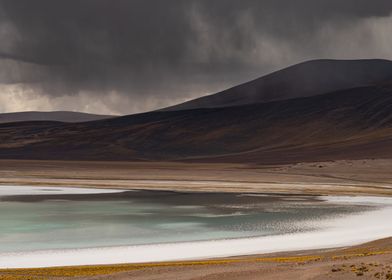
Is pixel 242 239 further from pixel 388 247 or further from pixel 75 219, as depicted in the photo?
pixel 75 219

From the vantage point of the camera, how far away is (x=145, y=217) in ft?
181

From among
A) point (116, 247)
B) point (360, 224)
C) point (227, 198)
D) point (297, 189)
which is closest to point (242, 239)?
point (116, 247)

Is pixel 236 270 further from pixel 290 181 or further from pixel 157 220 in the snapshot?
pixel 290 181

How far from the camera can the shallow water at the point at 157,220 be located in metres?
39.2

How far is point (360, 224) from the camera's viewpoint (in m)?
50.8

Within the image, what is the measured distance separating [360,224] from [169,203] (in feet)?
79.6

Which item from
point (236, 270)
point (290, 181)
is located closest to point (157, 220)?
point (236, 270)

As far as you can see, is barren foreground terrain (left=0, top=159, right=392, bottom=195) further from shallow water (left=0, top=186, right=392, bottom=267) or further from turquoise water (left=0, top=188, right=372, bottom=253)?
turquoise water (left=0, top=188, right=372, bottom=253)

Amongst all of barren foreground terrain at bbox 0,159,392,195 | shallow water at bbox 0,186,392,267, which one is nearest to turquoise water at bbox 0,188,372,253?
shallow water at bbox 0,186,392,267

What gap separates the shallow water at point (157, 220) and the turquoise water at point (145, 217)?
6cm

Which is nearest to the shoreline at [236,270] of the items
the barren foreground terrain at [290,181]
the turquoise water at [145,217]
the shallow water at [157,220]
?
the shallow water at [157,220]

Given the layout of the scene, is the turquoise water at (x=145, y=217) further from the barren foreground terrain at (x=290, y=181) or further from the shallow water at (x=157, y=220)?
the barren foreground terrain at (x=290, y=181)

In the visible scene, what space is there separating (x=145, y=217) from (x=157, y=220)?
7.78ft

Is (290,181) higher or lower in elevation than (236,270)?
higher
